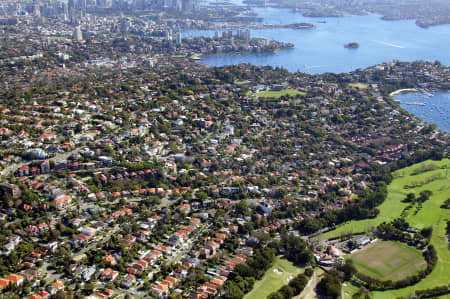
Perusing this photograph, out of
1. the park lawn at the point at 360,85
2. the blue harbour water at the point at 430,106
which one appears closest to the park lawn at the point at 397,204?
the blue harbour water at the point at 430,106

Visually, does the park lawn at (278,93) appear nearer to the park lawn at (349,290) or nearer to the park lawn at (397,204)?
the park lawn at (397,204)

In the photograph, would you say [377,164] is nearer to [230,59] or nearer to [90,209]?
[90,209]

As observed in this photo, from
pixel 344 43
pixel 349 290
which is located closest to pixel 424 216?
pixel 349 290

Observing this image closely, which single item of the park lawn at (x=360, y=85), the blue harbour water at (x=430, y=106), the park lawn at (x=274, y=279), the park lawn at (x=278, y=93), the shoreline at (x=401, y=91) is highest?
the park lawn at (x=360, y=85)

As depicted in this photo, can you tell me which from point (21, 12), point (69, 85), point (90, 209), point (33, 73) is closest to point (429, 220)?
point (90, 209)

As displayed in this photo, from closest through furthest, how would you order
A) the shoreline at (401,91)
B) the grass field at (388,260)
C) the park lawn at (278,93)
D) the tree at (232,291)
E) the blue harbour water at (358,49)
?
the tree at (232,291)
the grass field at (388,260)
the park lawn at (278,93)
the blue harbour water at (358,49)
the shoreline at (401,91)
